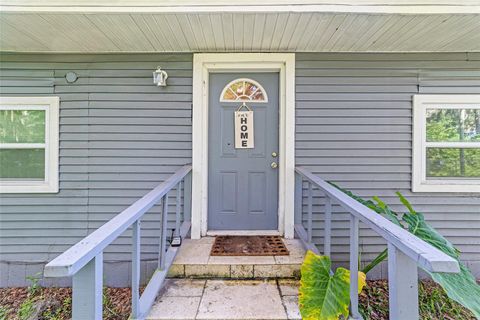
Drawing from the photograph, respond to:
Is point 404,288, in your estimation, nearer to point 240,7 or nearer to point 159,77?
point 240,7

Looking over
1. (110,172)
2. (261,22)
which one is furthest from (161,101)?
(261,22)

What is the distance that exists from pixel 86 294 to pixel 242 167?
222 centimetres

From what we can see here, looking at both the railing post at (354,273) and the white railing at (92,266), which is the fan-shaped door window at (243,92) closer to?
the white railing at (92,266)

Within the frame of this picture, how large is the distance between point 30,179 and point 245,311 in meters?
2.85

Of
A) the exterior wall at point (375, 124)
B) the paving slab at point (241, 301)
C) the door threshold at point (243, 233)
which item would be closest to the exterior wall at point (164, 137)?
the exterior wall at point (375, 124)

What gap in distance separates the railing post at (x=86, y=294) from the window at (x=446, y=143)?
3194 mm

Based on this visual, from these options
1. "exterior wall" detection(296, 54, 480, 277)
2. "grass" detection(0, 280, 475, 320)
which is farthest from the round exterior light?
"exterior wall" detection(296, 54, 480, 277)

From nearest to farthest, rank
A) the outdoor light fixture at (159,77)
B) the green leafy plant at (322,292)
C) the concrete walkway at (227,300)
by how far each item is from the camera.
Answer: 1. the green leafy plant at (322,292)
2. the concrete walkway at (227,300)
3. the outdoor light fixture at (159,77)

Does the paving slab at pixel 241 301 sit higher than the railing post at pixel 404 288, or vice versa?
the railing post at pixel 404 288

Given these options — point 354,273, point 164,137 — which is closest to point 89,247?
point 354,273

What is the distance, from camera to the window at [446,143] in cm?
304

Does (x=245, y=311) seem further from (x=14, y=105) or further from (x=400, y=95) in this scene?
(x=14, y=105)

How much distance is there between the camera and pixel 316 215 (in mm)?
3096

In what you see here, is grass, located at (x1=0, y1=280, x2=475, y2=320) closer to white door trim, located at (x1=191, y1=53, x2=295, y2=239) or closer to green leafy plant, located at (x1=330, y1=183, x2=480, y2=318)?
green leafy plant, located at (x1=330, y1=183, x2=480, y2=318)
